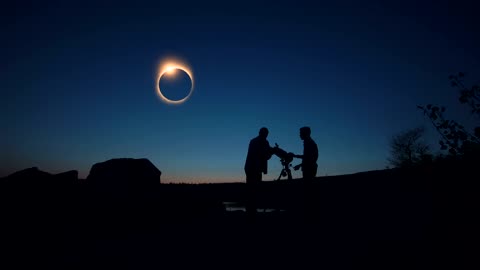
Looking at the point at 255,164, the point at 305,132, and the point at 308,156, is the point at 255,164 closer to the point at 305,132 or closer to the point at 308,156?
the point at 308,156

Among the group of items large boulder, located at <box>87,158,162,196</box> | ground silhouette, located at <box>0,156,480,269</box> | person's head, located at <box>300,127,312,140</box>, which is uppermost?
person's head, located at <box>300,127,312,140</box>

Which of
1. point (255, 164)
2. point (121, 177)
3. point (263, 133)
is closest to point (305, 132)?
point (263, 133)

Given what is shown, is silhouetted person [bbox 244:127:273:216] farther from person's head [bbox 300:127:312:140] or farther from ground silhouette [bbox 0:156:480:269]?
person's head [bbox 300:127:312:140]

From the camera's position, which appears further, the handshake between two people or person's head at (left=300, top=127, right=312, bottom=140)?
the handshake between two people

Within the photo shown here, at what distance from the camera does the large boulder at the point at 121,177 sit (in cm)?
1126

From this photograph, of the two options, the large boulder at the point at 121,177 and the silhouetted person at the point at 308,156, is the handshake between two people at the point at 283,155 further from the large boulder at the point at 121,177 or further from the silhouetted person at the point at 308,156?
the large boulder at the point at 121,177

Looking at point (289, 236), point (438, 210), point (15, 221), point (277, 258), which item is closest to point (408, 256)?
point (277, 258)

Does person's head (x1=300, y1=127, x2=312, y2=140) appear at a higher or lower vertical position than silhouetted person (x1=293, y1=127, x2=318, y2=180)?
higher

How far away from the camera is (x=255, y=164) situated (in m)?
8.74

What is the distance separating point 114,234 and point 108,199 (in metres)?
2.86

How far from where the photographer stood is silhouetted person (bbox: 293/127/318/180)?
8.33 m

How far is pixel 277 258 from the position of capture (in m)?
4.44

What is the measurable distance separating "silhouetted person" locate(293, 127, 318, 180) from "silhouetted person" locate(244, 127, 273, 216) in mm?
1218

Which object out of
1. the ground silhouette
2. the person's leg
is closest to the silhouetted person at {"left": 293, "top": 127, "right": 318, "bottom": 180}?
the ground silhouette
